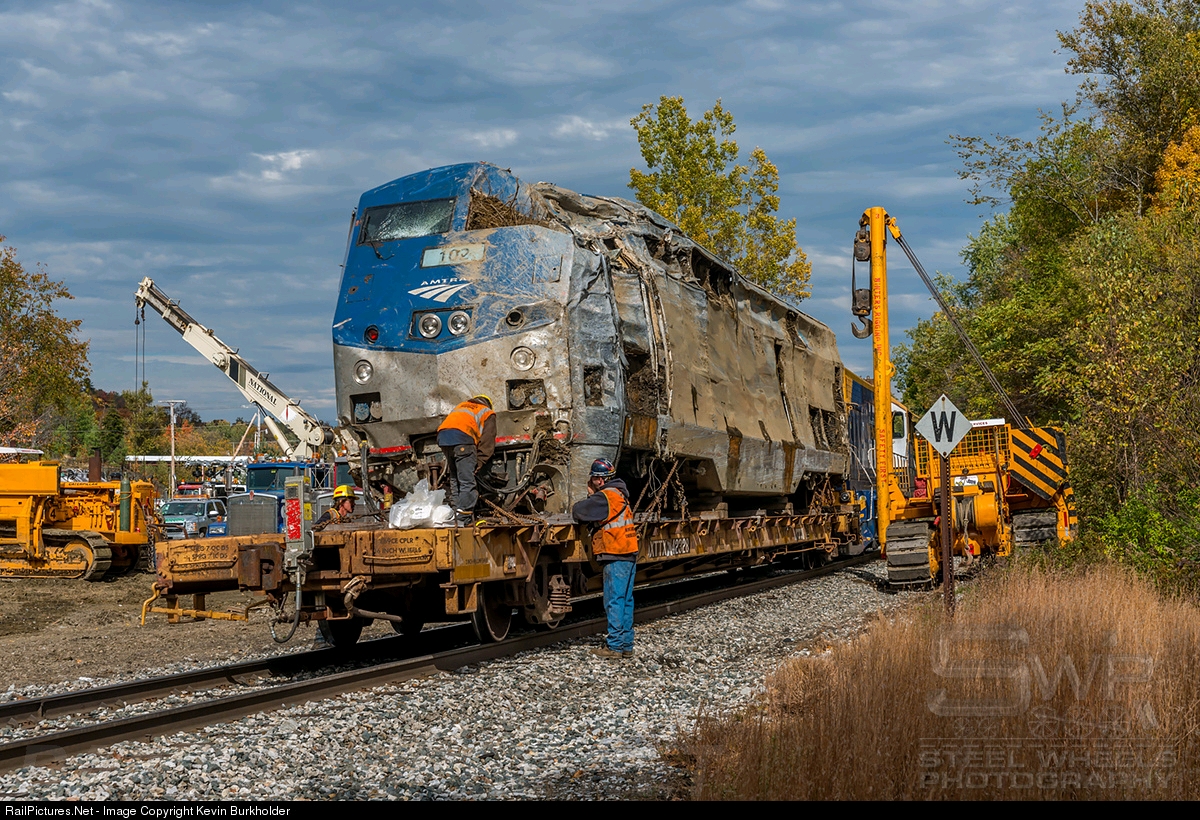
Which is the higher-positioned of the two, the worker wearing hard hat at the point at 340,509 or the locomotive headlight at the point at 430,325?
the locomotive headlight at the point at 430,325

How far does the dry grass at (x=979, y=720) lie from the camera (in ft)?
15.6

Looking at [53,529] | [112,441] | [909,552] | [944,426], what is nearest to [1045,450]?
[909,552]

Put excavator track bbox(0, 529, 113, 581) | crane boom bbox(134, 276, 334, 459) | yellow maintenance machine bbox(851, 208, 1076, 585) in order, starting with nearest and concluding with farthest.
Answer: yellow maintenance machine bbox(851, 208, 1076, 585) → excavator track bbox(0, 529, 113, 581) → crane boom bbox(134, 276, 334, 459)

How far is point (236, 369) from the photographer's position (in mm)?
28312

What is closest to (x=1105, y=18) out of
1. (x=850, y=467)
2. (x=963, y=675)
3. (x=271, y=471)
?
(x=850, y=467)

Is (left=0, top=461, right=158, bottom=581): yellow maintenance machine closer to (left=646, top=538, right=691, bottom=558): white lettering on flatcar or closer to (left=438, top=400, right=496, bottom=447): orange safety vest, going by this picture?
(left=646, top=538, right=691, bottom=558): white lettering on flatcar

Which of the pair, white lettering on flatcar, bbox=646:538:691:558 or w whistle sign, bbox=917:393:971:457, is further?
w whistle sign, bbox=917:393:971:457

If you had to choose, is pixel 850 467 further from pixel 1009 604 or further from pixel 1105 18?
pixel 1105 18

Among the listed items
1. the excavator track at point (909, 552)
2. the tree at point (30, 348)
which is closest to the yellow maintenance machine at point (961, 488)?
the excavator track at point (909, 552)

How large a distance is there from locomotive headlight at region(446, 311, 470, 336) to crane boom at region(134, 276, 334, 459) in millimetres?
19063

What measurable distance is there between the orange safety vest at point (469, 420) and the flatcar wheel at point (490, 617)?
138cm

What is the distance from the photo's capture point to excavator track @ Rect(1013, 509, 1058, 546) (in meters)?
16.8

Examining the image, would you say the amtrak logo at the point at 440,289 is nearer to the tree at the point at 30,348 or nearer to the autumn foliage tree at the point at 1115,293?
the autumn foliage tree at the point at 1115,293

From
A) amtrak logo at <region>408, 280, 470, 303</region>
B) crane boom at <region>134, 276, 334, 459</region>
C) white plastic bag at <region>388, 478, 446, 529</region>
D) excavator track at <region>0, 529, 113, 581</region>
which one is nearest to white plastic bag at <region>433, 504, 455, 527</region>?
white plastic bag at <region>388, 478, 446, 529</region>
